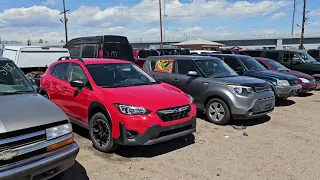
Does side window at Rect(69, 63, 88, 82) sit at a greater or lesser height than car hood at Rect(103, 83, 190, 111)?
greater

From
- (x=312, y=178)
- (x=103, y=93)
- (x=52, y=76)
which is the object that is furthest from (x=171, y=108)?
(x=52, y=76)

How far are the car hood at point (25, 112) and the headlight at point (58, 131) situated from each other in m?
0.09

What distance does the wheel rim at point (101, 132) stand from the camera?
4.91 m

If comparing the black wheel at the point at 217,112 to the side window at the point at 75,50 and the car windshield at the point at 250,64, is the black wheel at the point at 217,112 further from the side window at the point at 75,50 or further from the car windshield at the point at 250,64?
the side window at the point at 75,50

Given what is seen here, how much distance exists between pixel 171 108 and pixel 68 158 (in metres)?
1.95

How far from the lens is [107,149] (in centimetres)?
492

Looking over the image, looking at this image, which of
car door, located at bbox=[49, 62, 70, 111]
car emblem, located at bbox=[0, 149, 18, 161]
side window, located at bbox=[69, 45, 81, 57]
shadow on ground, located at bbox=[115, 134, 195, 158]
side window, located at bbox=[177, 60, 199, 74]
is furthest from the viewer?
side window, located at bbox=[69, 45, 81, 57]

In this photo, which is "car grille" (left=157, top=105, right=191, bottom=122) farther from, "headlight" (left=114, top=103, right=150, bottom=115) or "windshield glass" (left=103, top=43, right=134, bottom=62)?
"windshield glass" (left=103, top=43, right=134, bottom=62)

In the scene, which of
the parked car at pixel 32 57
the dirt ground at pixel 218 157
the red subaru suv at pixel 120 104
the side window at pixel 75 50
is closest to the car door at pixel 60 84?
the red subaru suv at pixel 120 104

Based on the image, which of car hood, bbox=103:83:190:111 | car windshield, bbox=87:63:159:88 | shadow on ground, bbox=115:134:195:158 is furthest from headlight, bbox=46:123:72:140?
car windshield, bbox=87:63:159:88

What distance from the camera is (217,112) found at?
7027mm

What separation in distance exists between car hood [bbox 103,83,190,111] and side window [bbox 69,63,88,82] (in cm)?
79

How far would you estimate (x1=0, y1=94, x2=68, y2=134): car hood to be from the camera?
2969mm

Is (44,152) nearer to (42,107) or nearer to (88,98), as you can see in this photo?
(42,107)
